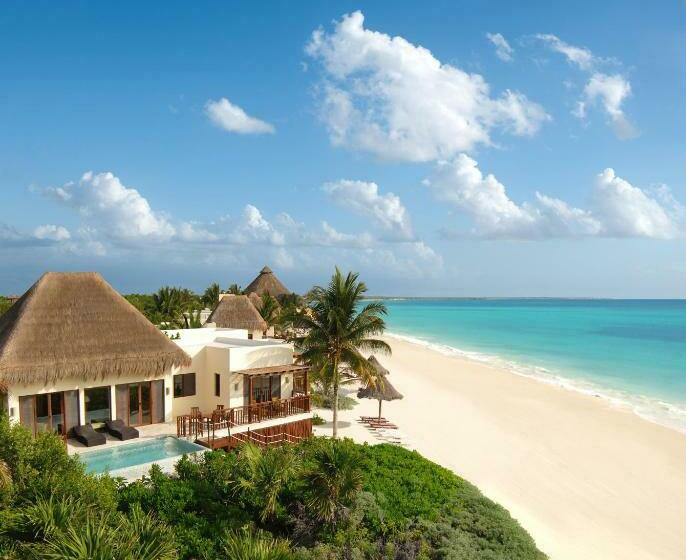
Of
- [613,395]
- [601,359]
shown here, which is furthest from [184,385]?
[601,359]

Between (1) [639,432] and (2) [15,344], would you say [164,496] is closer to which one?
(2) [15,344]

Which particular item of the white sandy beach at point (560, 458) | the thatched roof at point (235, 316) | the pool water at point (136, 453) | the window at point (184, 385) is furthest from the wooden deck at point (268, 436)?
the thatched roof at point (235, 316)

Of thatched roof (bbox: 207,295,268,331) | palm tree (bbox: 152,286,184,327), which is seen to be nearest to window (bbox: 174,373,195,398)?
thatched roof (bbox: 207,295,268,331)

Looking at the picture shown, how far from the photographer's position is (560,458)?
1709cm

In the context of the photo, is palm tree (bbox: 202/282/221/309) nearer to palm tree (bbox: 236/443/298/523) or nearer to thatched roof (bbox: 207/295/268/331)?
thatched roof (bbox: 207/295/268/331)

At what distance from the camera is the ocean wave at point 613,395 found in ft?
76.6

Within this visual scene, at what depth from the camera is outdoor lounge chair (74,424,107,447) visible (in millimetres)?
13398

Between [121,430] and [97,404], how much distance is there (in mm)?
1139

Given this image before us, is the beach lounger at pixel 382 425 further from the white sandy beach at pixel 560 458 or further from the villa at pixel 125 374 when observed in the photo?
the villa at pixel 125 374

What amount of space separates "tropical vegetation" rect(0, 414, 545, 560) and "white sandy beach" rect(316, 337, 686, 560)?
2917 mm

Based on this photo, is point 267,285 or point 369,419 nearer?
point 369,419

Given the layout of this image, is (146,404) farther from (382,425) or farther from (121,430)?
(382,425)

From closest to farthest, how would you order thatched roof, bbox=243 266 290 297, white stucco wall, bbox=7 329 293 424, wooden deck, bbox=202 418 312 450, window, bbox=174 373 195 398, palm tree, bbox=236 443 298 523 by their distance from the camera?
1. palm tree, bbox=236 443 298 523
2. wooden deck, bbox=202 418 312 450
3. white stucco wall, bbox=7 329 293 424
4. window, bbox=174 373 195 398
5. thatched roof, bbox=243 266 290 297

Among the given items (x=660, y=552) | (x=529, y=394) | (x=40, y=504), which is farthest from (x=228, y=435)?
(x=529, y=394)
